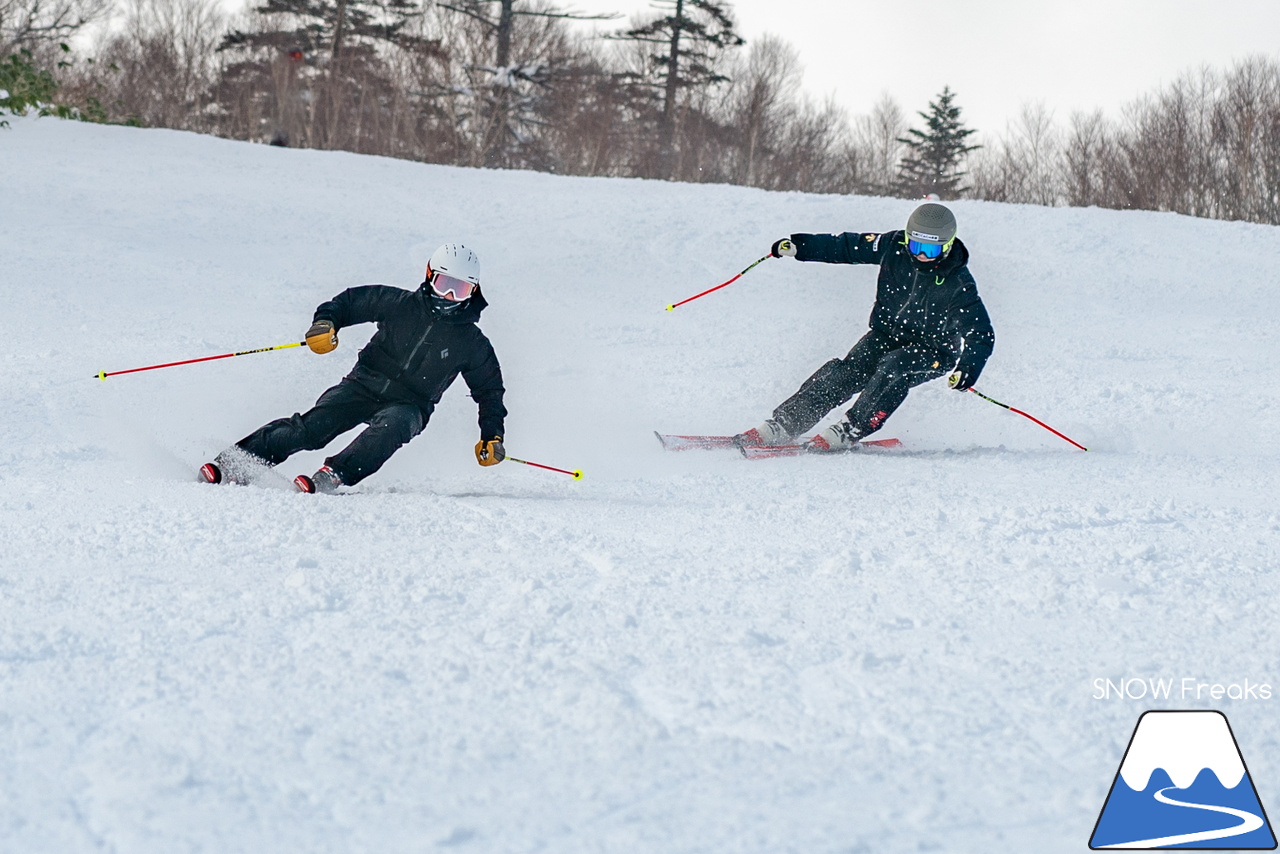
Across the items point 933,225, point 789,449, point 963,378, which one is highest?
point 933,225

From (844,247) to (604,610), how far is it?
12.0 feet

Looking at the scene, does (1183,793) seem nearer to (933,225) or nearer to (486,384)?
(486,384)

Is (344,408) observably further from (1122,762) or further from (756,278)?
(756,278)

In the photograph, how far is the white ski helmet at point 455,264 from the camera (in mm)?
4633

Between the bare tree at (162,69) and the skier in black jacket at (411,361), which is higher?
the bare tree at (162,69)

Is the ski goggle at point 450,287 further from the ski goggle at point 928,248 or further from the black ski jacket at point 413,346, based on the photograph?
the ski goggle at point 928,248

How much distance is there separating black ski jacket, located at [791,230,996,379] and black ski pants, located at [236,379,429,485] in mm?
2585

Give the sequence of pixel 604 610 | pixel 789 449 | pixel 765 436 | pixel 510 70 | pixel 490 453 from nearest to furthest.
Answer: pixel 604 610 → pixel 490 453 → pixel 789 449 → pixel 765 436 → pixel 510 70

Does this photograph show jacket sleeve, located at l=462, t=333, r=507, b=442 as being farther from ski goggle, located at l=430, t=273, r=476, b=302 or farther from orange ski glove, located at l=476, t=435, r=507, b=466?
ski goggle, located at l=430, t=273, r=476, b=302

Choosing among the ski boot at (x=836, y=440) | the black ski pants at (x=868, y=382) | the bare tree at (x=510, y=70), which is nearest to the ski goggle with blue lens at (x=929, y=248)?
the black ski pants at (x=868, y=382)

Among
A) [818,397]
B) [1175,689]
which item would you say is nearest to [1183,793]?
[1175,689]

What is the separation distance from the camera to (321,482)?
4.21 m

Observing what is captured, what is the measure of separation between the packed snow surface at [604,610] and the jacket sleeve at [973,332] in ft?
1.63

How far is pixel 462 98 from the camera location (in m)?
23.2
